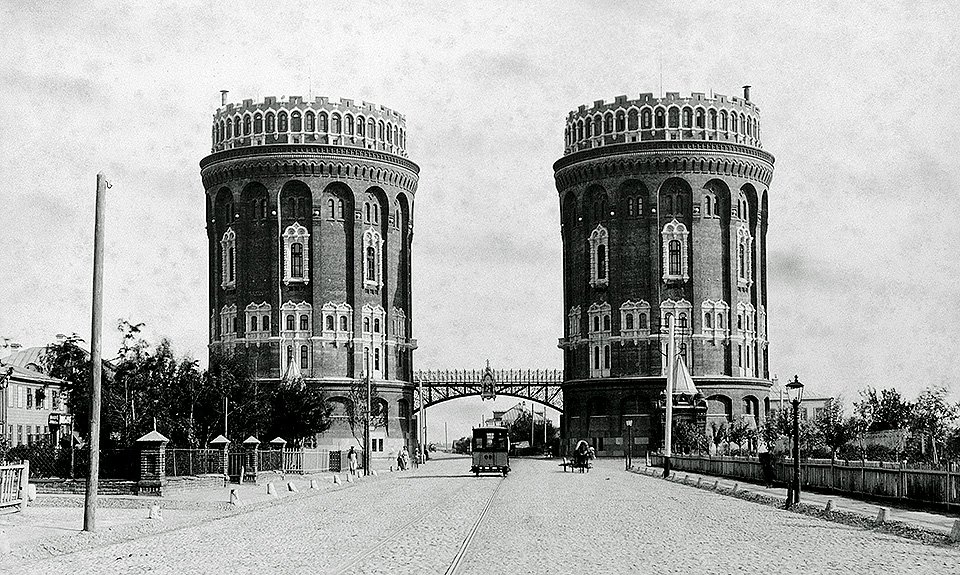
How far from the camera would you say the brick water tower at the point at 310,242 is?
379 ft

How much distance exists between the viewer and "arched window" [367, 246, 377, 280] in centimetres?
11812

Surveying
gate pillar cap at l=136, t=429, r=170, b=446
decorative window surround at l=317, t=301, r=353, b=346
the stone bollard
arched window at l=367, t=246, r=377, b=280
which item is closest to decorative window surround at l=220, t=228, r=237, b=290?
decorative window surround at l=317, t=301, r=353, b=346

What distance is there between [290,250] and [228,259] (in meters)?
6.32

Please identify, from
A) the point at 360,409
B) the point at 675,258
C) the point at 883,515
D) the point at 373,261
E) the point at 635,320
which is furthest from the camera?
the point at 373,261

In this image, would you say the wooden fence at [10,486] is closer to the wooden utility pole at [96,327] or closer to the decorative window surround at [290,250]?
the wooden utility pole at [96,327]

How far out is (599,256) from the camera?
11919cm

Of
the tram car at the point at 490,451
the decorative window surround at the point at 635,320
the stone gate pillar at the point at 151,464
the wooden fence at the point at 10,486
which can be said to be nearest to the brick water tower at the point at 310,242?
the decorative window surround at the point at 635,320

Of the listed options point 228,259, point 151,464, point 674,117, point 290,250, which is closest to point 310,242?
point 290,250

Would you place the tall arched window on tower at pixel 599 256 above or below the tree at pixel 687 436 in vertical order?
above

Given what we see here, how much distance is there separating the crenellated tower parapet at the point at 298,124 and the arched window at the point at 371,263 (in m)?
8.29

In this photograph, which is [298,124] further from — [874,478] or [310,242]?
[874,478]

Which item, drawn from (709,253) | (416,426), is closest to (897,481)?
(709,253)

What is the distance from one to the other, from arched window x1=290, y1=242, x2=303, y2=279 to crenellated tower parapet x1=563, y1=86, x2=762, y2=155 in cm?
2471

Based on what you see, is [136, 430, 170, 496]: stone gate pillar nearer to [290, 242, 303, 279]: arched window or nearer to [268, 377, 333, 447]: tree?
[268, 377, 333, 447]: tree
